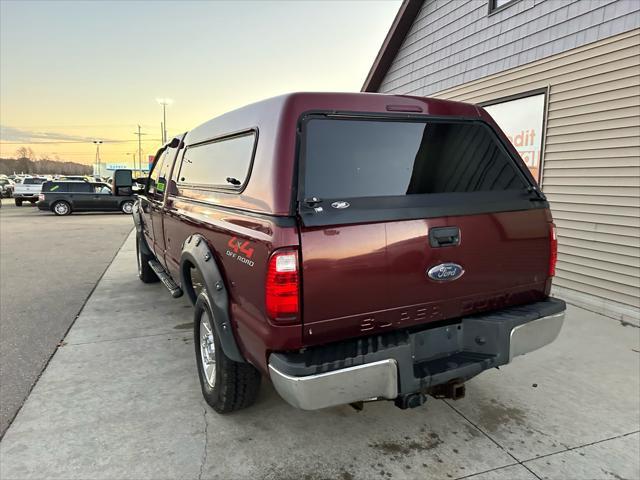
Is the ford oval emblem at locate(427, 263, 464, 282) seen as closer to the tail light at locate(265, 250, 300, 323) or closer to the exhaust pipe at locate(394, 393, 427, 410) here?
the exhaust pipe at locate(394, 393, 427, 410)

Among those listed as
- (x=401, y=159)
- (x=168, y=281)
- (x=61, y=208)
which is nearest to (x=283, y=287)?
(x=401, y=159)

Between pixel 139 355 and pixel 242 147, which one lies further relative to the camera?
pixel 139 355

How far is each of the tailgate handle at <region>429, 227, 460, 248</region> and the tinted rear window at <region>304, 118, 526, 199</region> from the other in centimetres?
27

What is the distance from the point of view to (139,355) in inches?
158

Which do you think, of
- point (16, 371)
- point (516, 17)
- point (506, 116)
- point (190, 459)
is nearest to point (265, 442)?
point (190, 459)

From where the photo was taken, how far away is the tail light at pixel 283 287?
6.57ft

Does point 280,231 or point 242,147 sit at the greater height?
point 242,147

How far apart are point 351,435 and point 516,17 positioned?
21.4 feet

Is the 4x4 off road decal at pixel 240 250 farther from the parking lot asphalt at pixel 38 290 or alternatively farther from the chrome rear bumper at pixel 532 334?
the parking lot asphalt at pixel 38 290

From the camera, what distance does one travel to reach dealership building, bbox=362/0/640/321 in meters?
4.98

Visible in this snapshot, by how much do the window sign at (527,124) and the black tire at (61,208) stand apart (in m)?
19.0

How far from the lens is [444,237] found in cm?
234

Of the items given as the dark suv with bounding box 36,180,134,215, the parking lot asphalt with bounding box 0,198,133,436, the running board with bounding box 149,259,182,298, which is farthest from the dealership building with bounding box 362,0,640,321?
the dark suv with bounding box 36,180,134,215

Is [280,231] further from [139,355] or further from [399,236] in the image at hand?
[139,355]
